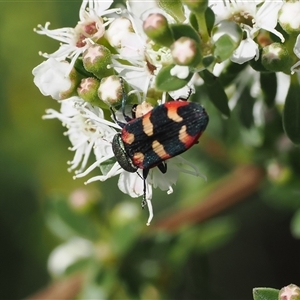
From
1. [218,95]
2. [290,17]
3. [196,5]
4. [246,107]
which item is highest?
[196,5]

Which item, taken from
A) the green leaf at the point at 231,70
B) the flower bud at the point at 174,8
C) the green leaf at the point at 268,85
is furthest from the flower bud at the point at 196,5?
the green leaf at the point at 268,85

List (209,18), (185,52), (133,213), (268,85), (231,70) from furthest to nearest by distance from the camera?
(133,213) → (268,85) → (231,70) → (209,18) → (185,52)

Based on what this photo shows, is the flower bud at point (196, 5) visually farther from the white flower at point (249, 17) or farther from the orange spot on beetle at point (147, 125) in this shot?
the orange spot on beetle at point (147, 125)

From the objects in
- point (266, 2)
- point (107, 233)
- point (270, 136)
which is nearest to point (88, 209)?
point (107, 233)

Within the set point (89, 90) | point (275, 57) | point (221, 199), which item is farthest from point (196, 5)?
point (221, 199)

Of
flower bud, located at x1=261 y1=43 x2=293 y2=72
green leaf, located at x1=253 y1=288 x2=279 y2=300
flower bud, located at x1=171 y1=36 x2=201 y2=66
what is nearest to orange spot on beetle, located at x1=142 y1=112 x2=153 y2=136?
flower bud, located at x1=171 y1=36 x2=201 y2=66

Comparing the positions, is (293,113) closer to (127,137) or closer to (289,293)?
(127,137)
